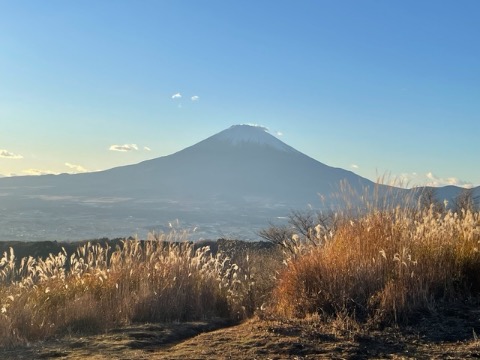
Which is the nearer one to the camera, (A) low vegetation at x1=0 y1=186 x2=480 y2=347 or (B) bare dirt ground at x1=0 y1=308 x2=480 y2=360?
(B) bare dirt ground at x1=0 y1=308 x2=480 y2=360

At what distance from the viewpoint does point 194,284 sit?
767 cm

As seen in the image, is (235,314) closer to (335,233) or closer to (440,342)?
(335,233)

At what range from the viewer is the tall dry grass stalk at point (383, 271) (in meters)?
5.51

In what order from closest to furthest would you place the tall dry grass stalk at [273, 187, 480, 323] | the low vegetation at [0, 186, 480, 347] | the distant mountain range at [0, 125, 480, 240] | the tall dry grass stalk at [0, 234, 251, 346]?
the tall dry grass stalk at [273, 187, 480, 323], the low vegetation at [0, 186, 480, 347], the tall dry grass stalk at [0, 234, 251, 346], the distant mountain range at [0, 125, 480, 240]

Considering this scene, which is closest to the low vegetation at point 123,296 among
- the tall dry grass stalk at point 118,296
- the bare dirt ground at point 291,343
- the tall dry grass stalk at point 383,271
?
the tall dry grass stalk at point 118,296

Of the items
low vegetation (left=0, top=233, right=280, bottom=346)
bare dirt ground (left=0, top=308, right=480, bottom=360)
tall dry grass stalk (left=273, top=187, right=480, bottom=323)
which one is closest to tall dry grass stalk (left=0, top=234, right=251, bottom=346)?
low vegetation (left=0, top=233, right=280, bottom=346)

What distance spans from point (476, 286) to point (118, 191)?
153 metres

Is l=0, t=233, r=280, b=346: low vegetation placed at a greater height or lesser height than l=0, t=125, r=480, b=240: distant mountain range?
lesser

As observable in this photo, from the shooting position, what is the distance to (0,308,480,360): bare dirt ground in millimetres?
4523

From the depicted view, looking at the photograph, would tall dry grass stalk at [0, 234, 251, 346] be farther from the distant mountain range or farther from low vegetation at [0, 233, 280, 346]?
the distant mountain range

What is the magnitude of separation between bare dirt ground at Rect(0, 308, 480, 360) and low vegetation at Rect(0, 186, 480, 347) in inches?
9.3

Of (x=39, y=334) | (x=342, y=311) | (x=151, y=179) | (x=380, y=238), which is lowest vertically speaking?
(x=39, y=334)

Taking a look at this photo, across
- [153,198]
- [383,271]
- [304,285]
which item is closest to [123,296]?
[304,285]

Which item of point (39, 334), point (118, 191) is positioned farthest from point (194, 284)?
point (118, 191)
